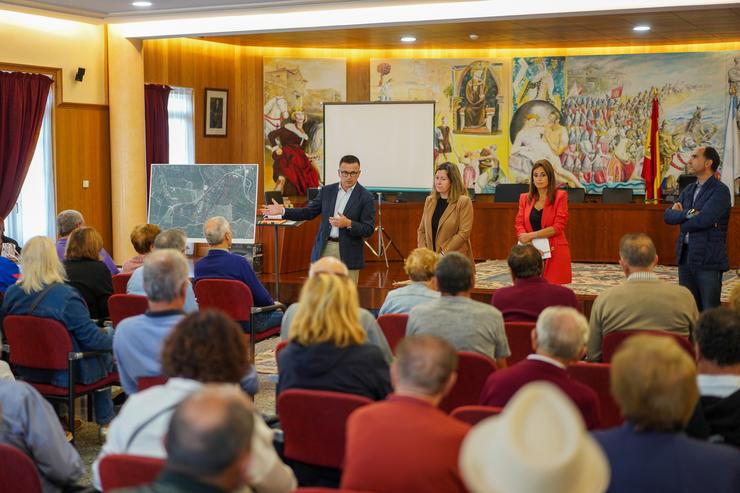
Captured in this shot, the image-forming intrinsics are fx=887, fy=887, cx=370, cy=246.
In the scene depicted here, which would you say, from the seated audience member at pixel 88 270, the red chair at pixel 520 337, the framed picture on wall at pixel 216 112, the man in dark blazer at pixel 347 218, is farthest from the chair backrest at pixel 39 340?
the framed picture on wall at pixel 216 112

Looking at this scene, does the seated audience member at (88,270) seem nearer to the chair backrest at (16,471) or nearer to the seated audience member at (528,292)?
the seated audience member at (528,292)

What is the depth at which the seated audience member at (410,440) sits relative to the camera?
2.46m

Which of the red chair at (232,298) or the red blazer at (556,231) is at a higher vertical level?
the red blazer at (556,231)

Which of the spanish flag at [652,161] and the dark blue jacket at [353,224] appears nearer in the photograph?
the dark blue jacket at [353,224]

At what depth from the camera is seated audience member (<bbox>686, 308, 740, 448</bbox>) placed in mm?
3105

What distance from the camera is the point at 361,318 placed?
4.06m

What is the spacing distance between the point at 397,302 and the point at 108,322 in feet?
6.96

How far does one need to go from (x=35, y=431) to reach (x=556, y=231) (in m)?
4.85

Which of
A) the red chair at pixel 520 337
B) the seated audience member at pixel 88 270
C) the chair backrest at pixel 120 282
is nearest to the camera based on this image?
the red chair at pixel 520 337

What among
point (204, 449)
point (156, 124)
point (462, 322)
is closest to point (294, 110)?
point (156, 124)

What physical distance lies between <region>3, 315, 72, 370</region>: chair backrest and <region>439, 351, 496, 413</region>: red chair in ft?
7.52

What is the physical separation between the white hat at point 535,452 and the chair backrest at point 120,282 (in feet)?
18.1

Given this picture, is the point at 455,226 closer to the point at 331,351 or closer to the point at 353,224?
the point at 353,224

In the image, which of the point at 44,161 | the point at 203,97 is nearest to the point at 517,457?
the point at 44,161
